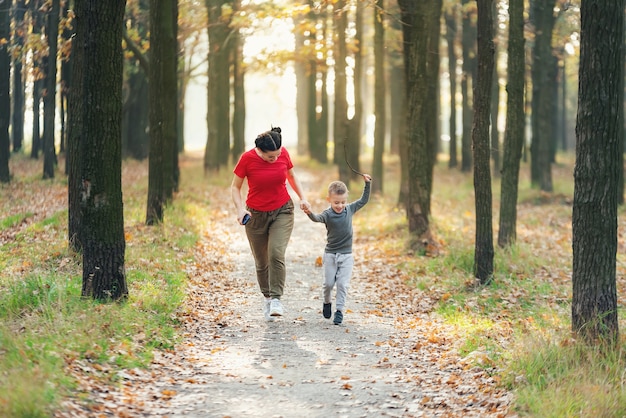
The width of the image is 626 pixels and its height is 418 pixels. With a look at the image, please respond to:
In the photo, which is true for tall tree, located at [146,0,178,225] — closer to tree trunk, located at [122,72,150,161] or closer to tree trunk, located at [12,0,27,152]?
tree trunk, located at [12,0,27,152]

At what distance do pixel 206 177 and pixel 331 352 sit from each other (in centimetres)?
1971

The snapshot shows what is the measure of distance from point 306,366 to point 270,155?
2733 mm

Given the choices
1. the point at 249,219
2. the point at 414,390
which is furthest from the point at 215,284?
the point at 414,390

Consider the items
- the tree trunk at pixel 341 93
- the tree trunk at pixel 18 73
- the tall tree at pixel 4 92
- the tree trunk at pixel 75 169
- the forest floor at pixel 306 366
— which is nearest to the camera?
the forest floor at pixel 306 366

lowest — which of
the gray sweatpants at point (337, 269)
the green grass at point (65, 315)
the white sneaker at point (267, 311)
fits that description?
the white sneaker at point (267, 311)

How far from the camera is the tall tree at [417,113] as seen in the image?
50.2ft

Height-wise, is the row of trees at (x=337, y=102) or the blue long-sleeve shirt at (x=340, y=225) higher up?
the row of trees at (x=337, y=102)

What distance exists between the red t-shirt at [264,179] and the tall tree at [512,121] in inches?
243

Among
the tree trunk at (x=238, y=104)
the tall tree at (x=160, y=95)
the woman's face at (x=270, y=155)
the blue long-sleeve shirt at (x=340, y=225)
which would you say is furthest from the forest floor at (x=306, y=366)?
the tree trunk at (x=238, y=104)

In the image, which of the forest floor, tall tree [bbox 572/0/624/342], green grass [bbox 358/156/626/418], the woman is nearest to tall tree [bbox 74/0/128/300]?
the forest floor

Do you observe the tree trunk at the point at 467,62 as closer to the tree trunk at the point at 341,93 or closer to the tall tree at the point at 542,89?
the tall tree at the point at 542,89

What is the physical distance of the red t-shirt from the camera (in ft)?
31.6

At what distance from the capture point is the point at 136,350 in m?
8.00

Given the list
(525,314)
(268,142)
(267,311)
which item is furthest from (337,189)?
(525,314)
